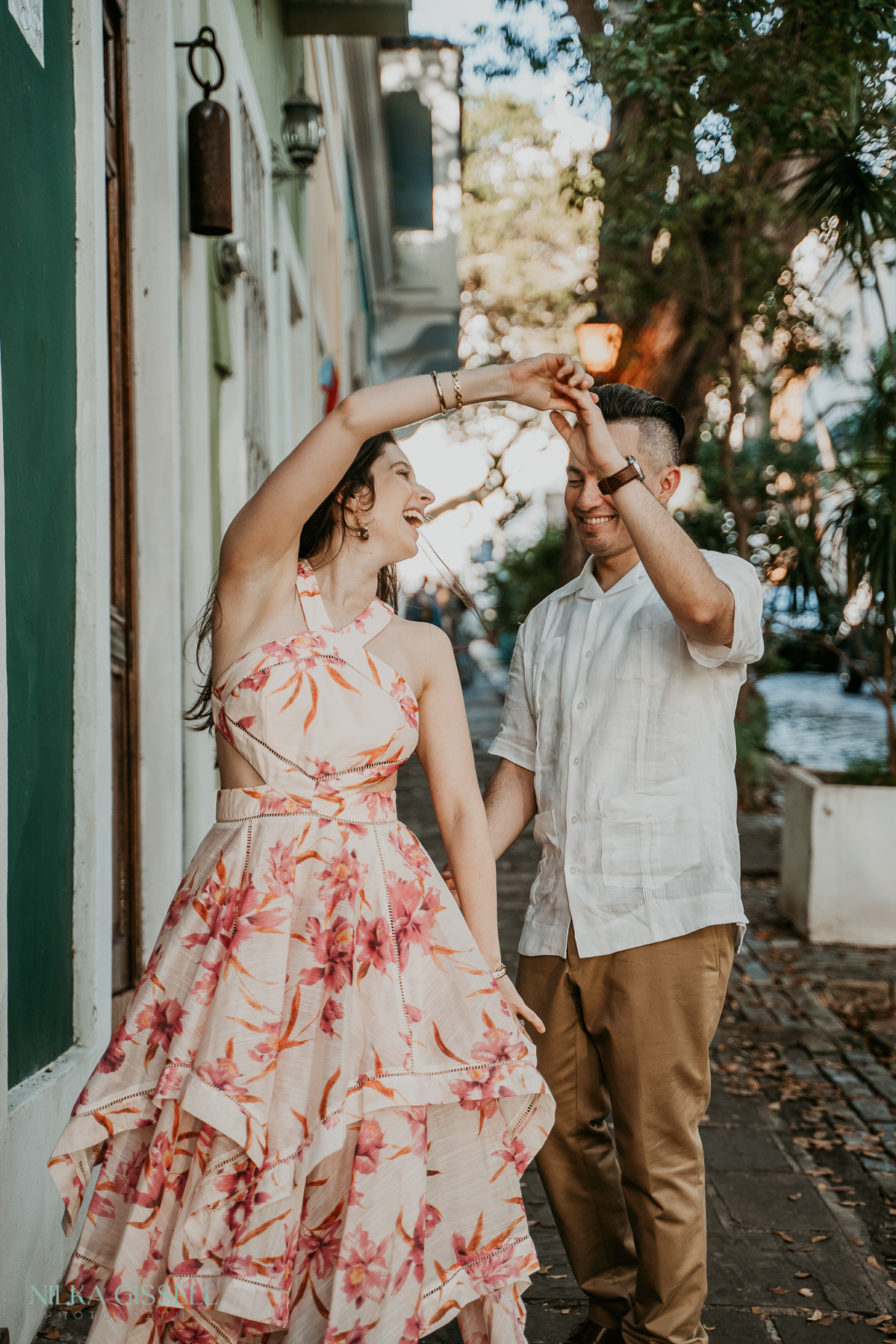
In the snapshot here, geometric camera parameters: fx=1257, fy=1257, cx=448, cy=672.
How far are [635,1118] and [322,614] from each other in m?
1.25

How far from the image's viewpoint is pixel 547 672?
2936mm

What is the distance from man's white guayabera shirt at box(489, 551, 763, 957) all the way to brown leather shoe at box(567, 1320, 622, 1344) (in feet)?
2.76

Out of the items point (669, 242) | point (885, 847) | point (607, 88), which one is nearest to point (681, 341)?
point (669, 242)

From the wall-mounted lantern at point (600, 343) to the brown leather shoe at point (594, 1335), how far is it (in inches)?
291

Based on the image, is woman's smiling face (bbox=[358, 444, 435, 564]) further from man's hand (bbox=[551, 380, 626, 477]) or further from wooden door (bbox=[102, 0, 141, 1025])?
wooden door (bbox=[102, 0, 141, 1025])

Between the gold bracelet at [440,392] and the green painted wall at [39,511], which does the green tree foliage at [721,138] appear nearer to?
the green painted wall at [39,511]

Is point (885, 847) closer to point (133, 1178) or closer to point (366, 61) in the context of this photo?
point (133, 1178)

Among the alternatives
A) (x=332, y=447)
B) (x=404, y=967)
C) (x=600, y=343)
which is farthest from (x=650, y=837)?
(x=600, y=343)

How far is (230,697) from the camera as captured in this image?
225cm

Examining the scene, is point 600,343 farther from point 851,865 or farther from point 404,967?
point 404,967

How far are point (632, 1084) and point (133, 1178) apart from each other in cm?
103

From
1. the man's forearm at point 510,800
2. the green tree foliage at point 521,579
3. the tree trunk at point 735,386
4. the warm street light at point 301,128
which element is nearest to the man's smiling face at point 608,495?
the man's forearm at point 510,800

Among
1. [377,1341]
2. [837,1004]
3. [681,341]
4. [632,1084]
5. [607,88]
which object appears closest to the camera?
[377,1341]

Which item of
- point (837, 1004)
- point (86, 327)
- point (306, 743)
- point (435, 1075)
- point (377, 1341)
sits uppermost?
point (86, 327)
